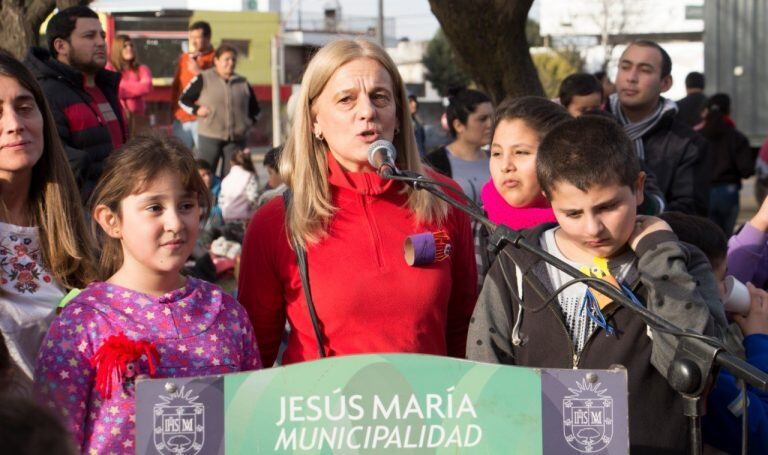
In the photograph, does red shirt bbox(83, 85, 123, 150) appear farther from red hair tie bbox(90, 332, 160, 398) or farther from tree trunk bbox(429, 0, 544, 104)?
red hair tie bbox(90, 332, 160, 398)

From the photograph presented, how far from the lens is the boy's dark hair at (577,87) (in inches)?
285

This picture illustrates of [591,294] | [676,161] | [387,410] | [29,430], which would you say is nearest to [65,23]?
[676,161]

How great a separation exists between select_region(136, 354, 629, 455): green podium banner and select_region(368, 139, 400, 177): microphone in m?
0.73

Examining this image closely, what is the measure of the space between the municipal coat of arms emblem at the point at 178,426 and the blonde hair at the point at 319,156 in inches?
42.4

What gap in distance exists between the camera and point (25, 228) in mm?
3490

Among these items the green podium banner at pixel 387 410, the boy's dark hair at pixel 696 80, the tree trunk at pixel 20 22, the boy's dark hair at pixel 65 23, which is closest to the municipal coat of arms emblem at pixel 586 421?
the green podium banner at pixel 387 410

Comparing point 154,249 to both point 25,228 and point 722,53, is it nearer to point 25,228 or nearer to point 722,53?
point 25,228

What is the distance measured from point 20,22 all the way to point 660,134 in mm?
5933

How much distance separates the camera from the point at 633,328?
312cm

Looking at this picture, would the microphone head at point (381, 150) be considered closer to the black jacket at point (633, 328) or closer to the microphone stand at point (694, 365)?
the black jacket at point (633, 328)

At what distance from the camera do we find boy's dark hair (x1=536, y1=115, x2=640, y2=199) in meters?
3.21

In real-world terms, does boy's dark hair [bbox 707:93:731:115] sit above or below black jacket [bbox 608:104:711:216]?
above

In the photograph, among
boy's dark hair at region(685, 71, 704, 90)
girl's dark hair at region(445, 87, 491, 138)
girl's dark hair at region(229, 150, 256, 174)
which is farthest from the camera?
boy's dark hair at region(685, 71, 704, 90)

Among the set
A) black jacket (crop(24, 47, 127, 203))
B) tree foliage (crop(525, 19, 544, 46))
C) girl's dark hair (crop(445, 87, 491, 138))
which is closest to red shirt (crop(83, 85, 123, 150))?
black jacket (crop(24, 47, 127, 203))
